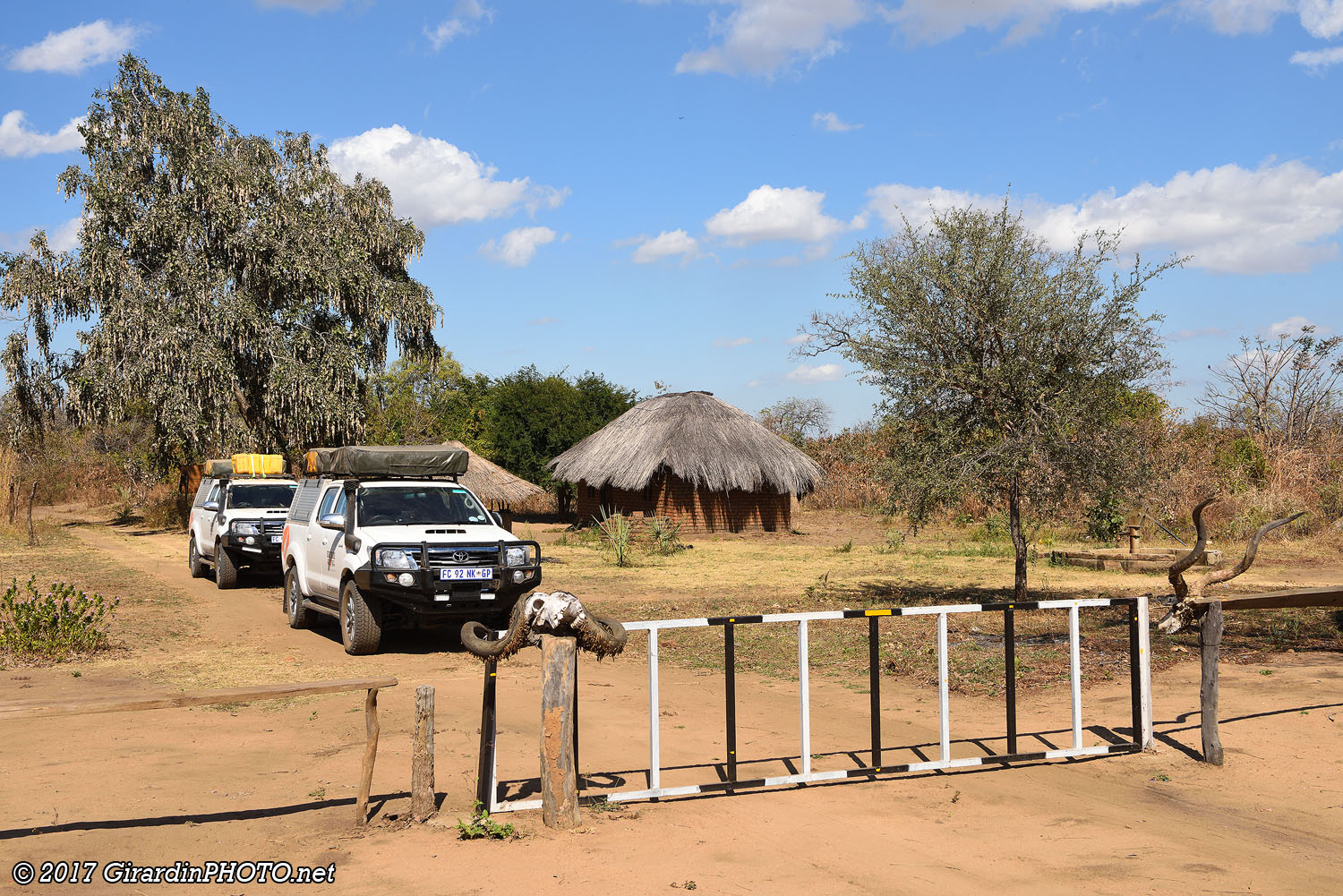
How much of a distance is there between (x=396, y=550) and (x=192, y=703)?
513 cm

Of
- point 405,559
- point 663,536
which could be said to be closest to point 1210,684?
point 405,559

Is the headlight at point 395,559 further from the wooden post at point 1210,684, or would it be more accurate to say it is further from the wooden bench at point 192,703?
the wooden post at point 1210,684

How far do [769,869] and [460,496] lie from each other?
811 centimetres

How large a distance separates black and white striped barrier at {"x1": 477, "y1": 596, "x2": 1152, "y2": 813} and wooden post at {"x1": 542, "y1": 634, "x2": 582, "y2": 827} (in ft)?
0.59

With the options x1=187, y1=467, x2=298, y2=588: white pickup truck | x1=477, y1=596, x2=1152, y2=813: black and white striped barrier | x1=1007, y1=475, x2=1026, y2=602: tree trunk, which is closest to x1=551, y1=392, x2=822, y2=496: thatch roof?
x1=187, y1=467, x2=298, y2=588: white pickup truck

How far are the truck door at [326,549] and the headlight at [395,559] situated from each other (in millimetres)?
976

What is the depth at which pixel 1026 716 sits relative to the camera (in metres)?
8.23

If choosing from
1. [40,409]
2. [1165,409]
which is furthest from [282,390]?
[1165,409]

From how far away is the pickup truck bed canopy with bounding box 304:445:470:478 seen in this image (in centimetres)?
1191

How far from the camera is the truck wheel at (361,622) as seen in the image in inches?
413

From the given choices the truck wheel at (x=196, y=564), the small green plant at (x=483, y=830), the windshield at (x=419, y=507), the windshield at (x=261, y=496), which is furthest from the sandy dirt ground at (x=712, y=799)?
the truck wheel at (x=196, y=564)

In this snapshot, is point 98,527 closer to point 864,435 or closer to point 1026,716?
point 864,435

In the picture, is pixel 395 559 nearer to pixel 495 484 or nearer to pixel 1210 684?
pixel 1210 684

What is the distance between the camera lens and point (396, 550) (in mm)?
10242
